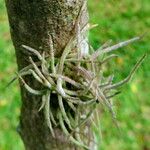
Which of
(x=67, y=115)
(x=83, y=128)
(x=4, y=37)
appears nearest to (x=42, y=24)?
(x=67, y=115)

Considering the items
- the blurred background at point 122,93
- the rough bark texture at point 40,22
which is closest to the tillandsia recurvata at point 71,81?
the rough bark texture at point 40,22

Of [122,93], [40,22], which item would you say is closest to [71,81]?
[40,22]

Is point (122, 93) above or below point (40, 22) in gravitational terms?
below

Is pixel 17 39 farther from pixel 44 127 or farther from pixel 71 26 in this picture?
pixel 44 127

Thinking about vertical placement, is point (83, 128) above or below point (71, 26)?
below

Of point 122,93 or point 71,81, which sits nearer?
point 71,81

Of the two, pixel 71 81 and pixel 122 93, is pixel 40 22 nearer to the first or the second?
pixel 71 81

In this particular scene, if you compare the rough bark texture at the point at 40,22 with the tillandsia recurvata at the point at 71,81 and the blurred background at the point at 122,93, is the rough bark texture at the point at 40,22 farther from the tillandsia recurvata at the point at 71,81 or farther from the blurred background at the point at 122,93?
the blurred background at the point at 122,93
